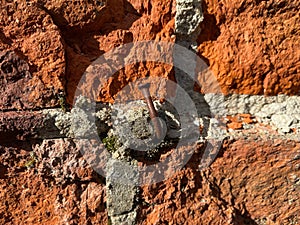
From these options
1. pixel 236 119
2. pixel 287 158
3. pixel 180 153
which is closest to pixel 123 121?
pixel 180 153

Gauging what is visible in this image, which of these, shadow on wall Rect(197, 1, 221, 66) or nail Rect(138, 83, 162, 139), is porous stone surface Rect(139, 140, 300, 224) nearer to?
nail Rect(138, 83, 162, 139)

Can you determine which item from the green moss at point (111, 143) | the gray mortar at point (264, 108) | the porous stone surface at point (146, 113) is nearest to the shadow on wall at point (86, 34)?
the porous stone surface at point (146, 113)

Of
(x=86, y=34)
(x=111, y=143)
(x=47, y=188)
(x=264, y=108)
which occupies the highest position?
→ (x=86, y=34)

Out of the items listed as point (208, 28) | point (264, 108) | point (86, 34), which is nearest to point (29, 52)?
→ point (86, 34)

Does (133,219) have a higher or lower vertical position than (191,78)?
lower

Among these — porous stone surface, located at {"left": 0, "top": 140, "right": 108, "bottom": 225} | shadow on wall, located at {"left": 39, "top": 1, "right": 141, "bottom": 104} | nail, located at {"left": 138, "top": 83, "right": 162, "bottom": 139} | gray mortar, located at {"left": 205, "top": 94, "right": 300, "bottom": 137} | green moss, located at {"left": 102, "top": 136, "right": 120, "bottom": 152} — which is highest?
shadow on wall, located at {"left": 39, "top": 1, "right": 141, "bottom": 104}

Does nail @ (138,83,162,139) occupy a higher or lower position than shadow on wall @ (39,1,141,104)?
lower

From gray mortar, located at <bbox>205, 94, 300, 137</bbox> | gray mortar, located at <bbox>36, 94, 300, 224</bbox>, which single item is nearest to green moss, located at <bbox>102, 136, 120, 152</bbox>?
gray mortar, located at <bbox>36, 94, 300, 224</bbox>

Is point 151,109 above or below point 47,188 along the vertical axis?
above

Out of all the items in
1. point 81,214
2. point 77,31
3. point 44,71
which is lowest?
point 81,214

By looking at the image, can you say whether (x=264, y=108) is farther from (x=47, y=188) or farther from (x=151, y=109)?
(x=47, y=188)

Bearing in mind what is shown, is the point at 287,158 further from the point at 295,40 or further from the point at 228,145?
the point at 295,40
